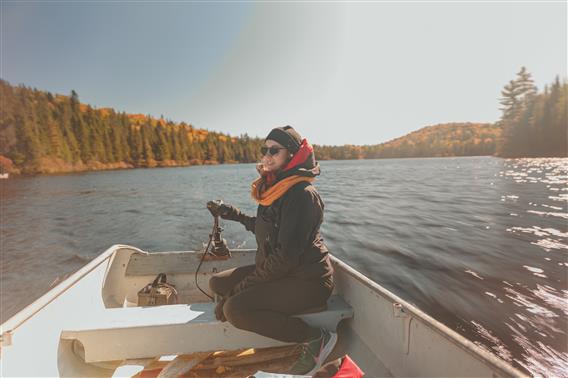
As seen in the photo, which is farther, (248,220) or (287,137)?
(248,220)

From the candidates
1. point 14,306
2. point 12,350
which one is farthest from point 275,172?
point 14,306

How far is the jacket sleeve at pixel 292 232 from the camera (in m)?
2.54

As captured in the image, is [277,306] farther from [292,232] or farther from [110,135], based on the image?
[110,135]

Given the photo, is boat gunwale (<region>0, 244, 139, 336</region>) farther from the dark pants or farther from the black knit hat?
the black knit hat

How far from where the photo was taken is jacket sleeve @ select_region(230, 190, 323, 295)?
8.32 ft

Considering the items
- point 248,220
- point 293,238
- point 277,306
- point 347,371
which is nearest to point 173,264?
point 248,220

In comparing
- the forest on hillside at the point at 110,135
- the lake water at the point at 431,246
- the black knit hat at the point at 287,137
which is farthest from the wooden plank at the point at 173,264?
the forest on hillside at the point at 110,135

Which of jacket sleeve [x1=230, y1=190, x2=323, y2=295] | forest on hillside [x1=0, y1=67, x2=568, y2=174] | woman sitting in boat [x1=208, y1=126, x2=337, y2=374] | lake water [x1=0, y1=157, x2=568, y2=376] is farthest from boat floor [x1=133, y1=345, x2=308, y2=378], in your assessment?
forest on hillside [x1=0, y1=67, x2=568, y2=174]

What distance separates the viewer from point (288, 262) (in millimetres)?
2566

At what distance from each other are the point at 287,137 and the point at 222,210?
4.15ft

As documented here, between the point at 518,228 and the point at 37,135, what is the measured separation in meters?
84.1

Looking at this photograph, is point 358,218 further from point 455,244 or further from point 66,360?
point 66,360

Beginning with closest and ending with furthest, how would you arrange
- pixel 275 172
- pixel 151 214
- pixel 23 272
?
pixel 275 172 < pixel 23 272 < pixel 151 214

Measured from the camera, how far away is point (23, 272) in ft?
28.1
